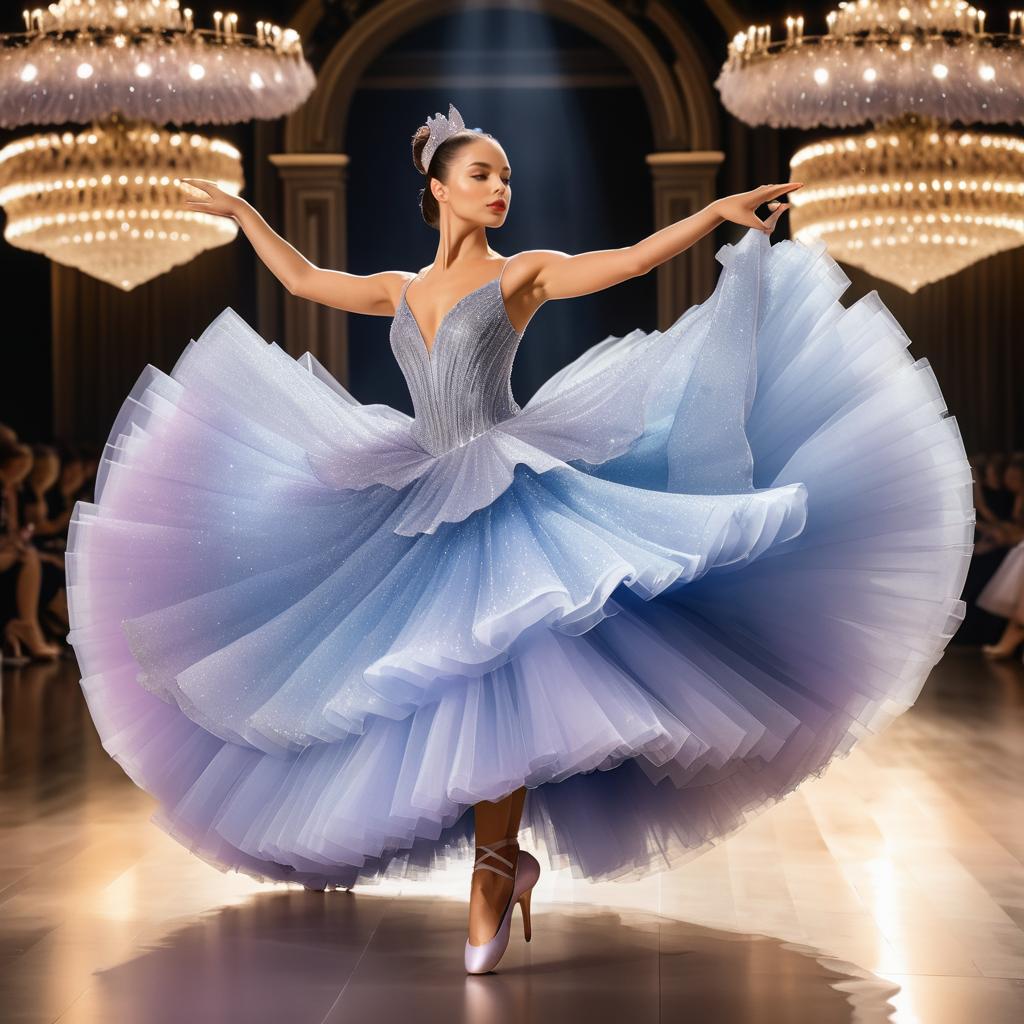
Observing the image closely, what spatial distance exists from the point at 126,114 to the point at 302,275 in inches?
173

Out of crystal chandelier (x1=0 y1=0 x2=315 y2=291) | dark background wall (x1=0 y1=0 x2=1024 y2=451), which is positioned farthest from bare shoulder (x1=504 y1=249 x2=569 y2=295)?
dark background wall (x1=0 y1=0 x2=1024 y2=451)

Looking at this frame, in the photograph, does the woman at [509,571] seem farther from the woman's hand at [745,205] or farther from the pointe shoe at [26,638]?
the pointe shoe at [26,638]

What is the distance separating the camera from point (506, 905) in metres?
2.48

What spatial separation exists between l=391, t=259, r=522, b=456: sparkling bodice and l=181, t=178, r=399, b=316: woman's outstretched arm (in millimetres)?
211

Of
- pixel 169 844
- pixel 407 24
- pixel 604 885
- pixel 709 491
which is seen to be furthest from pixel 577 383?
pixel 407 24

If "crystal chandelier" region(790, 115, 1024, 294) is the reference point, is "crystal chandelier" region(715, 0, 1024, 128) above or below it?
above

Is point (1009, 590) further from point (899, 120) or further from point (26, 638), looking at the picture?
point (26, 638)

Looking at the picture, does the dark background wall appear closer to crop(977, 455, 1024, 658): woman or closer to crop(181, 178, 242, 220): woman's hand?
crop(977, 455, 1024, 658): woman

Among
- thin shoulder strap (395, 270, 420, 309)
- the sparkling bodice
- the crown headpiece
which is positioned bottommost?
the sparkling bodice

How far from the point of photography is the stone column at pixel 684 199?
9.61 meters

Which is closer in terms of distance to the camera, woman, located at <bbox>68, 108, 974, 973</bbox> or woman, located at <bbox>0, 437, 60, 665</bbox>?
woman, located at <bbox>68, 108, 974, 973</bbox>

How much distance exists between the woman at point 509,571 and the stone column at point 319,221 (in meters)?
6.72

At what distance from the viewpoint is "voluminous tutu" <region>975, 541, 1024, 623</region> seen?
26.2 ft

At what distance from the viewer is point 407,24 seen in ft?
32.2
